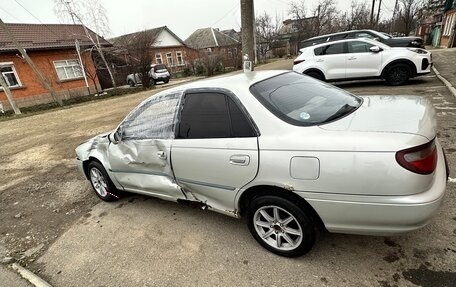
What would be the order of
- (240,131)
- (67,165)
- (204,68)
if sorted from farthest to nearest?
(204,68), (67,165), (240,131)

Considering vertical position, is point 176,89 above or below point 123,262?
above

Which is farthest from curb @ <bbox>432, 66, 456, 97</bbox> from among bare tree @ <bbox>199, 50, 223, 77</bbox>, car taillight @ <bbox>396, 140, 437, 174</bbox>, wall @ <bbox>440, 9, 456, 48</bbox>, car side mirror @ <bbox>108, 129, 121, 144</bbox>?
bare tree @ <bbox>199, 50, 223, 77</bbox>

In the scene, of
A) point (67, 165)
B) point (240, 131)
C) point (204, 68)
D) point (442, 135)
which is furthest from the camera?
point (204, 68)

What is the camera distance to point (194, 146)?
271cm

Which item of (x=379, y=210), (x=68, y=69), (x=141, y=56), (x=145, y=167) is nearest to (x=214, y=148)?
(x=145, y=167)

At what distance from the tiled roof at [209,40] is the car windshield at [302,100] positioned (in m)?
45.7

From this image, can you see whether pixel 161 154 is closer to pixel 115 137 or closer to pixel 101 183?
pixel 115 137

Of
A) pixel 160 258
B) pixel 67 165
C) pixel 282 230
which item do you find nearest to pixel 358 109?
pixel 282 230

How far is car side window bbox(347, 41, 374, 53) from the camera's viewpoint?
8.47 meters

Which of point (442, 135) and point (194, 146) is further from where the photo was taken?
point (442, 135)

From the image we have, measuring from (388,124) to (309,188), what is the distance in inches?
30.0

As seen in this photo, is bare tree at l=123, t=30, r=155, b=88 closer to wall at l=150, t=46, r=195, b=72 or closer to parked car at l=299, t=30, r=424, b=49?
parked car at l=299, t=30, r=424, b=49

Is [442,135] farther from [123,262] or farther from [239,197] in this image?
[123,262]

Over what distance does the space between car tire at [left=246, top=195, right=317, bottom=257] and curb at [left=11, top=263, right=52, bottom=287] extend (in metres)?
1.99
